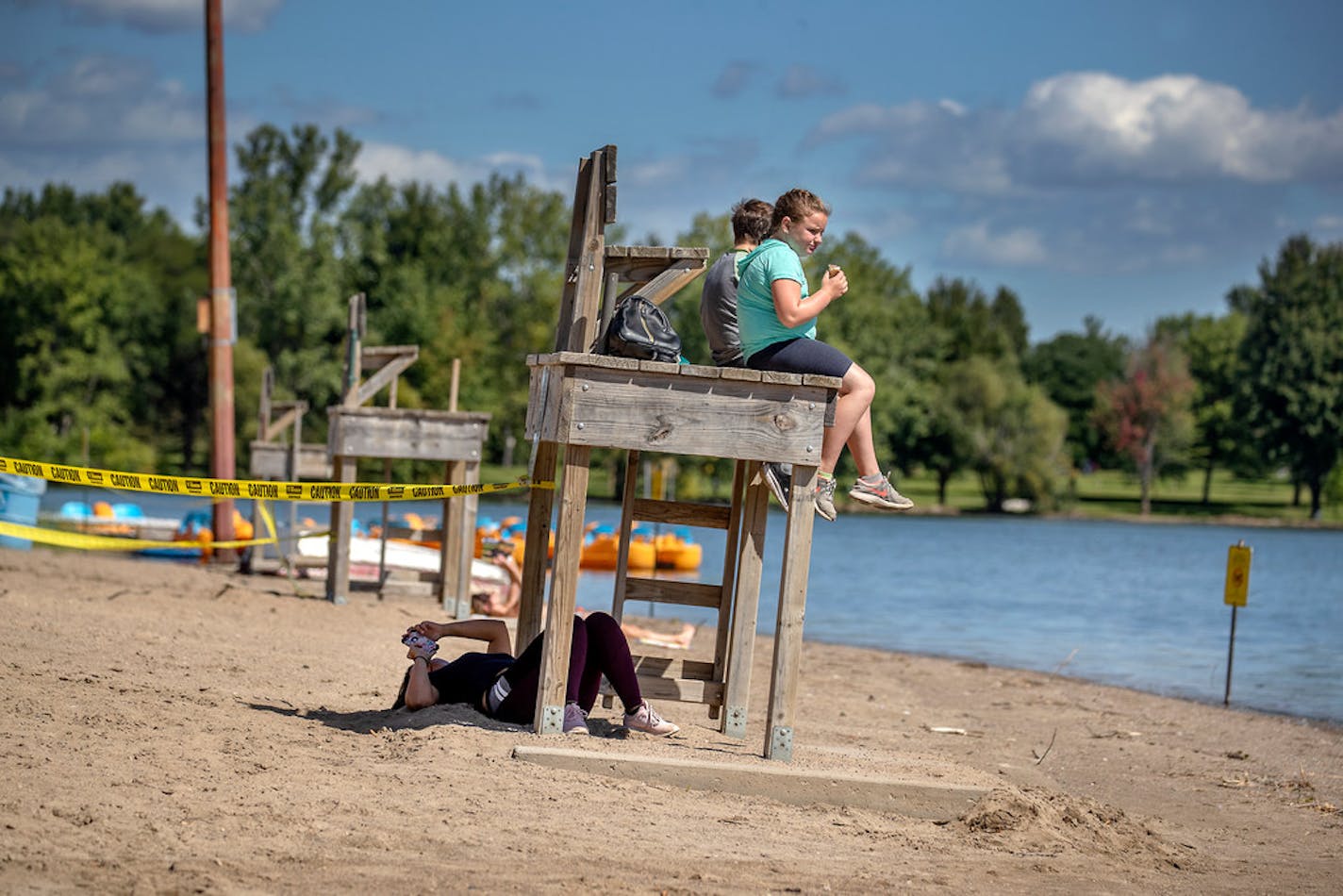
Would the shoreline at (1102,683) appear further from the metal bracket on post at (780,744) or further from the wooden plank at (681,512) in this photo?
Result: the metal bracket on post at (780,744)

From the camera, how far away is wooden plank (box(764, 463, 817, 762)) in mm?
6391

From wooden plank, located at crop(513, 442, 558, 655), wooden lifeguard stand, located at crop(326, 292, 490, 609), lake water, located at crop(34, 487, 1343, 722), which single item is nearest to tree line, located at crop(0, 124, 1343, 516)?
lake water, located at crop(34, 487, 1343, 722)

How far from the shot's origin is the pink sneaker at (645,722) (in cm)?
701

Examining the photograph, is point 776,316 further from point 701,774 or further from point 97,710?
point 97,710

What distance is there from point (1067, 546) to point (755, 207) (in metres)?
43.2

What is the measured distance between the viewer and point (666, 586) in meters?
7.51

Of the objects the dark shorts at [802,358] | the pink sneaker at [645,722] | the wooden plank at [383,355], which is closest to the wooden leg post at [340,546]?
the wooden plank at [383,355]

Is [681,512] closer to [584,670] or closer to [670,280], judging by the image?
[584,670]

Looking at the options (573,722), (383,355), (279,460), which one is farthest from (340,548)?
(573,722)

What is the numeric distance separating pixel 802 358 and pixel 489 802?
240cm

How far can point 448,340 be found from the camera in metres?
71.6

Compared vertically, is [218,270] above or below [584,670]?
above

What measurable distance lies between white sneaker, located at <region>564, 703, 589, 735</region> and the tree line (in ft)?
186

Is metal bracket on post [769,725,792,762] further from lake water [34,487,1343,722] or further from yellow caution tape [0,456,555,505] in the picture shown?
lake water [34,487,1343,722]
